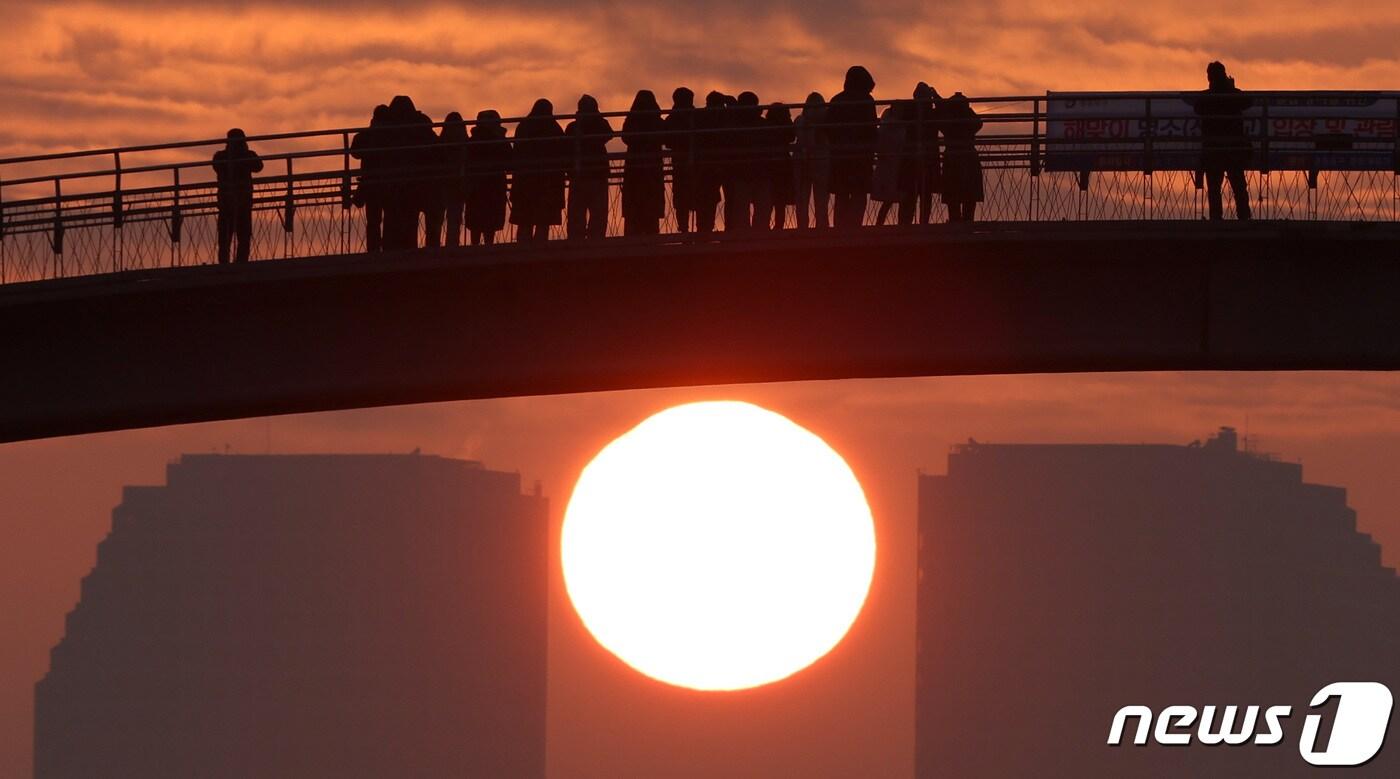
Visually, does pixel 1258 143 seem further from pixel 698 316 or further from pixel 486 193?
pixel 486 193

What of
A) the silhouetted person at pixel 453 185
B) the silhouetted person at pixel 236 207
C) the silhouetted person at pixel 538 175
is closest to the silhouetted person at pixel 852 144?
the silhouetted person at pixel 538 175

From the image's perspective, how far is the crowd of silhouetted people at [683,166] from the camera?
102ft

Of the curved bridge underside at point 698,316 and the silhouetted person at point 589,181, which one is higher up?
the silhouetted person at point 589,181

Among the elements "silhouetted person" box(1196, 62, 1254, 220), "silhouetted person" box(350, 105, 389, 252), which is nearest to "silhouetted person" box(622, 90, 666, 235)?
"silhouetted person" box(350, 105, 389, 252)

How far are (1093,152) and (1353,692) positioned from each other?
257 inches

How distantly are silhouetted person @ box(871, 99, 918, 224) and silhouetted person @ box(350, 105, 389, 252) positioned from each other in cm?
566

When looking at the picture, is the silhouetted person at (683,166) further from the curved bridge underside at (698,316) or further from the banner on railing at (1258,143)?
the banner on railing at (1258,143)

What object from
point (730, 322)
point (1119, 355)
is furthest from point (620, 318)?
point (1119, 355)

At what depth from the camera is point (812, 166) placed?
3166 cm

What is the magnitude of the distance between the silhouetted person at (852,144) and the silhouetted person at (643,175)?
1974 millimetres

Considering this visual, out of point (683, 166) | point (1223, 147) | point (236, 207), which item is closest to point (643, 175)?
point (683, 166)

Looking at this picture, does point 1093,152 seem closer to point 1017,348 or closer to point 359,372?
point 1017,348

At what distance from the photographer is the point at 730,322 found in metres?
32.4

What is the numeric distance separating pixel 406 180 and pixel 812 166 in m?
4.67
